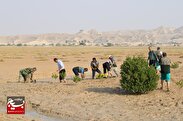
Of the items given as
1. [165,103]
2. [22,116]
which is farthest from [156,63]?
[22,116]

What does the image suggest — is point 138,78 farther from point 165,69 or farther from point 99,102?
point 99,102

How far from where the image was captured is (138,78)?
17.3 meters

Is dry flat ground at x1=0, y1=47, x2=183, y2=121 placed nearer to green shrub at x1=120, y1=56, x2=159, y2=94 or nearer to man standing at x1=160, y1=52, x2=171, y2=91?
green shrub at x1=120, y1=56, x2=159, y2=94

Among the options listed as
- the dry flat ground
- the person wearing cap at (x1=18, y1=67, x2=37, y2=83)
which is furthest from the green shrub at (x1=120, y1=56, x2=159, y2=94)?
the person wearing cap at (x1=18, y1=67, x2=37, y2=83)

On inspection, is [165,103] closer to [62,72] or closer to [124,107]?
[124,107]

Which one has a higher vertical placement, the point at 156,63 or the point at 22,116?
the point at 156,63

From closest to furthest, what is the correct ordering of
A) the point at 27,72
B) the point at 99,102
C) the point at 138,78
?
the point at 99,102
the point at 138,78
the point at 27,72

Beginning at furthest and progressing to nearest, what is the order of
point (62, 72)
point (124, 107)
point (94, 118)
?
A: 1. point (62, 72)
2. point (124, 107)
3. point (94, 118)

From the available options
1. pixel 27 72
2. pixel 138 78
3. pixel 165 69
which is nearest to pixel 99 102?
pixel 138 78

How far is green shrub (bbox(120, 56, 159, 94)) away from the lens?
17.2m

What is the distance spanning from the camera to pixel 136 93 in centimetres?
1758

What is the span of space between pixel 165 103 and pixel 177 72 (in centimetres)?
822

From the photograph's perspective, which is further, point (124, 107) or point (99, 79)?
point (99, 79)

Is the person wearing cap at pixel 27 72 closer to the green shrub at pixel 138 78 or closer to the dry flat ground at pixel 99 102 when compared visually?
the dry flat ground at pixel 99 102
